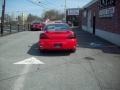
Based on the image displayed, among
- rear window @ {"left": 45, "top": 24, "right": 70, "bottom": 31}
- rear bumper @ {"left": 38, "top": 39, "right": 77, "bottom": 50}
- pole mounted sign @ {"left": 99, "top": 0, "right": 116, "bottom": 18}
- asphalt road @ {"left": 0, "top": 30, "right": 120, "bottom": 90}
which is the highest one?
pole mounted sign @ {"left": 99, "top": 0, "right": 116, "bottom": 18}

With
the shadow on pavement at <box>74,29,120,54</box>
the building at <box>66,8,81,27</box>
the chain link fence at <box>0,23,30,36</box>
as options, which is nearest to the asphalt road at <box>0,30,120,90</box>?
the shadow on pavement at <box>74,29,120,54</box>

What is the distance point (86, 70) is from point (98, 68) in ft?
1.96

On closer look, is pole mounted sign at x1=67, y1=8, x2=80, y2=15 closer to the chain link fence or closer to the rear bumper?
the chain link fence

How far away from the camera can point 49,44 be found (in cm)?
1246

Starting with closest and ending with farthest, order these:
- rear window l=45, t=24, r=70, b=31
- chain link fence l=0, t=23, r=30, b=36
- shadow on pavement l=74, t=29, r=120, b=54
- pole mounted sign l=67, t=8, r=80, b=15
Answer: rear window l=45, t=24, r=70, b=31 < shadow on pavement l=74, t=29, r=120, b=54 < chain link fence l=0, t=23, r=30, b=36 < pole mounted sign l=67, t=8, r=80, b=15

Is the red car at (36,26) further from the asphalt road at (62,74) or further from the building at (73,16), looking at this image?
the asphalt road at (62,74)

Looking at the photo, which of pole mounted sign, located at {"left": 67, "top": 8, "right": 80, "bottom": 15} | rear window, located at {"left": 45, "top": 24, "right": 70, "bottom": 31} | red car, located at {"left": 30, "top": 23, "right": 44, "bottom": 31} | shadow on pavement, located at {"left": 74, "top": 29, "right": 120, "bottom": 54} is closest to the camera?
rear window, located at {"left": 45, "top": 24, "right": 70, "bottom": 31}

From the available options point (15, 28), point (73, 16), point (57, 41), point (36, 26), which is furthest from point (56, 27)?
point (73, 16)

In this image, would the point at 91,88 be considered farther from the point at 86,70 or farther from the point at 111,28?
the point at 111,28

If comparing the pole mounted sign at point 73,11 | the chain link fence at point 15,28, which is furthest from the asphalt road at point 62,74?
the pole mounted sign at point 73,11

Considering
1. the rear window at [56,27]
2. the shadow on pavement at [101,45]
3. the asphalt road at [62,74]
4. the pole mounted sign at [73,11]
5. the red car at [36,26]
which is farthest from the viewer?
the pole mounted sign at [73,11]

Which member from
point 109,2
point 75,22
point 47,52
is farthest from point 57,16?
point 47,52

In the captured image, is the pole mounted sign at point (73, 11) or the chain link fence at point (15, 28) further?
the pole mounted sign at point (73, 11)

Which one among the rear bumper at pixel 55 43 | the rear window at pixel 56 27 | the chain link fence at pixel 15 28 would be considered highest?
the chain link fence at pixel 15 28
